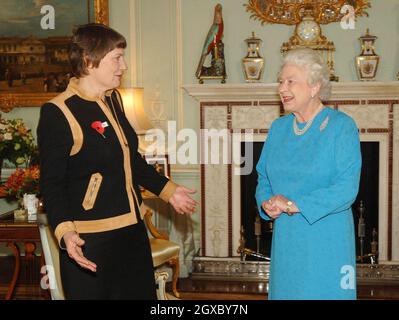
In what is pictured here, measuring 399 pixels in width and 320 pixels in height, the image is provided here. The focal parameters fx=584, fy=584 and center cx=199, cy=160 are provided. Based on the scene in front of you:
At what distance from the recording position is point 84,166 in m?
2.26

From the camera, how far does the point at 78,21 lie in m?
5.35

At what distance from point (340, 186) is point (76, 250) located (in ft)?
3.51

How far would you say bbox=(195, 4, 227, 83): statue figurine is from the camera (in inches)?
199

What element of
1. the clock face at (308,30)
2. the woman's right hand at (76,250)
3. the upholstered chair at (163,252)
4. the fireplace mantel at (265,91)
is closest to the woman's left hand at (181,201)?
the woman's right hand at (76,250)

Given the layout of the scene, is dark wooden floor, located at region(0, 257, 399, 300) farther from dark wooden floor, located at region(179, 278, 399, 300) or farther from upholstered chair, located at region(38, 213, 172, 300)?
upholstered chair, located at region(38, 213, 172, 300)

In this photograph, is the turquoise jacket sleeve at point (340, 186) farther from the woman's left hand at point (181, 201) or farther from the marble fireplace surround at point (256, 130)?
the marble fireplace surround at point (256, 130)

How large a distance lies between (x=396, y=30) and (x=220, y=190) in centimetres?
206

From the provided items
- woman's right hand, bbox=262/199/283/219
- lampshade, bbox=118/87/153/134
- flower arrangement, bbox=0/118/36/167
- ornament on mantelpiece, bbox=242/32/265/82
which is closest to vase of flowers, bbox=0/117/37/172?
flower arrangement, bbox=0/118/36/167

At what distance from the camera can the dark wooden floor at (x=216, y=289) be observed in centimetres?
459

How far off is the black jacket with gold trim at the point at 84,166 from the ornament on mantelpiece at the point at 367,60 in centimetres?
307

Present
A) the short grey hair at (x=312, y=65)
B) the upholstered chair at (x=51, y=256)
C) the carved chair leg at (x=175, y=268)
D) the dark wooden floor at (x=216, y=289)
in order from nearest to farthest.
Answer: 1. the short grey hair at (x=312, y=65)
2. the upholstered chair at (x=51, y=256)
3. the carved chair leg at (x=175, y=268)
4. the dark wooden floor at (x=216, y=289)

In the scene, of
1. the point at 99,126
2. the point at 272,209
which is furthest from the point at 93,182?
the point at 272,209

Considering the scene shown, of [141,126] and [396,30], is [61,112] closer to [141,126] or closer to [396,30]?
[141,126]

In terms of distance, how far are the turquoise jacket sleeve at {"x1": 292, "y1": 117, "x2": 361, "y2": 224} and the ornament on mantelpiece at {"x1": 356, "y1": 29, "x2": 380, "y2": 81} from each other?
2.74 m
